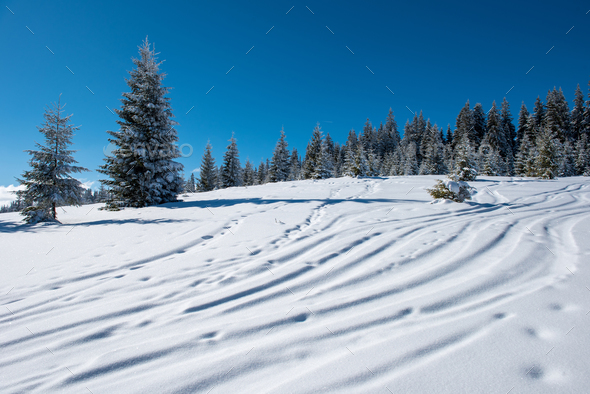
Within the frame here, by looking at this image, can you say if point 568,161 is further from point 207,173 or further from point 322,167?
point 207,173

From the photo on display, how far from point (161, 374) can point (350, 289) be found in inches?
77.9

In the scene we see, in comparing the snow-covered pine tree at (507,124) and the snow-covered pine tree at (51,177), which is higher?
the snow-covered pine tree at (507,124)

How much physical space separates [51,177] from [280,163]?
3032 centimetres

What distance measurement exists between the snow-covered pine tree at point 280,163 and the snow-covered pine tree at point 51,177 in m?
28.8

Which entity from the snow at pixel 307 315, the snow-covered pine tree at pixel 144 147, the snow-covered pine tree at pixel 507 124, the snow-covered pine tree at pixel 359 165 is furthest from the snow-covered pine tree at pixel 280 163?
the snow-covered pine tree at pixel 507 124

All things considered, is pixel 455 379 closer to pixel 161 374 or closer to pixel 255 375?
pixel 255 375

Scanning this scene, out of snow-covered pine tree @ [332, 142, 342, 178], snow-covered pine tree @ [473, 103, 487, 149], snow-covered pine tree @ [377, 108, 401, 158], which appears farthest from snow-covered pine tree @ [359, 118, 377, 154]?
snow-covered pine tree @ [473, 103, 487, 149]

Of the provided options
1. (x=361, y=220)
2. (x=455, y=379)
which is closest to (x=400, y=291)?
(x=455, y=379)

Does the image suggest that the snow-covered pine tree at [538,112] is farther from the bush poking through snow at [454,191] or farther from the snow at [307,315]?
the snow at [307,315]

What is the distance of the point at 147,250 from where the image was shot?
15.3ft

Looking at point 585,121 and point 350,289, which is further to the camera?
point 585,121

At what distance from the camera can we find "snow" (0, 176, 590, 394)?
5.66 feet

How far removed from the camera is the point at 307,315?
2.43m

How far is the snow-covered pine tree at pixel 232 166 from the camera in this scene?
34.4 m
